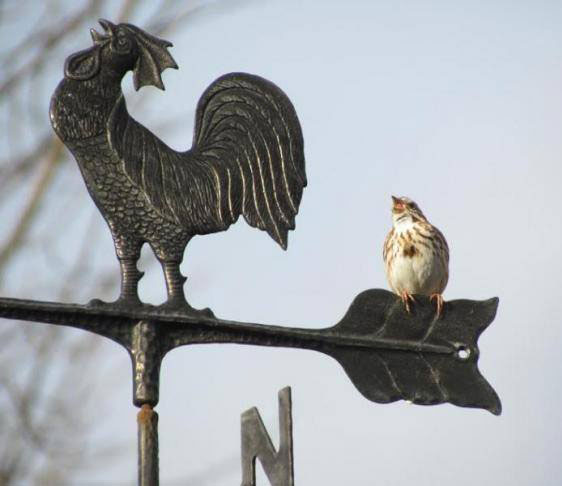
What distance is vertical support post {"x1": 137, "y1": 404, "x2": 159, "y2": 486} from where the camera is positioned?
89.2 inches

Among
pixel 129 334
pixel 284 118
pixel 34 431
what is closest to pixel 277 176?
pixel 284 118

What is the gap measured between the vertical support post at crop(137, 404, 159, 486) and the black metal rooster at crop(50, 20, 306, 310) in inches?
7.7

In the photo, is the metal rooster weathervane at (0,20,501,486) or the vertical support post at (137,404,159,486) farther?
the metal rooster weathervane at (0,20,501,486)

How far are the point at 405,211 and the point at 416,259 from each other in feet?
1.90

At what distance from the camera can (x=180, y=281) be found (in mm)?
2463

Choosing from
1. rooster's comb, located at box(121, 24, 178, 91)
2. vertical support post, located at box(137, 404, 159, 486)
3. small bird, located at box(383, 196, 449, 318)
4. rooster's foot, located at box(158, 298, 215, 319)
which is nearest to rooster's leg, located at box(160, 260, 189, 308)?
rooster's foot, located at box(158, 298, 215, 319)

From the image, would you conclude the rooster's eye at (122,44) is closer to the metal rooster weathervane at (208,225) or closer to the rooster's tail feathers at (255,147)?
the metal rooster weathervane at (208,225)

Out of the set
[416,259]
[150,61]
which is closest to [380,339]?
[150,61]

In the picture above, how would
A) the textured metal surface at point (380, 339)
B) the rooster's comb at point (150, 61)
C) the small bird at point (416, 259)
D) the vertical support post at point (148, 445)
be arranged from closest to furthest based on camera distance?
the vertical support post at point (148, 445) → the textured metal surface at point (380, 339) → the rooster's comb at point (150, 61) → the small bird at point (416, 259)

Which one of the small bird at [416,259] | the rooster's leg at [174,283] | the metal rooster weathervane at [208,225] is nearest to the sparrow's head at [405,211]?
the small bird at [416,259]

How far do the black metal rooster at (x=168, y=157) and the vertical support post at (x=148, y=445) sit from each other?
0.64ft

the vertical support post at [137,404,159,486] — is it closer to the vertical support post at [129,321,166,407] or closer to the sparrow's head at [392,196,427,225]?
the vertical support post at [129,321,166,407]

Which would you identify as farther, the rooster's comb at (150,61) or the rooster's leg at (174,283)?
the rooster's comb at (150,61)

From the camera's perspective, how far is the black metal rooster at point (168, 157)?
97.3 inches
